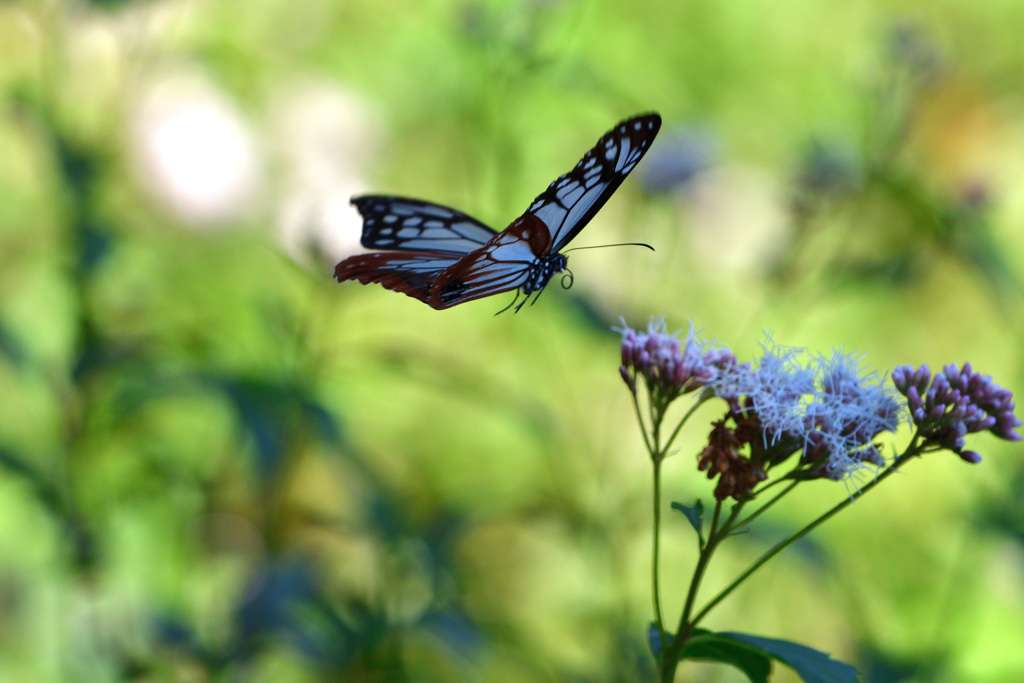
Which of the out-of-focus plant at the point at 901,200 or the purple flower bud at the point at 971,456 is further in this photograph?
the out-of-focus plant at the point at 901,200

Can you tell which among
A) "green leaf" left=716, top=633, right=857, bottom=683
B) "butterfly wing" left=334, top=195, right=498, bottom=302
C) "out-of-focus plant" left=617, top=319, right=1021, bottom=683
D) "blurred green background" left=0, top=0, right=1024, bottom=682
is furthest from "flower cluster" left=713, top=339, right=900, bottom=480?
"blurred green background" left=0, top=0, right=1024, bottom=682

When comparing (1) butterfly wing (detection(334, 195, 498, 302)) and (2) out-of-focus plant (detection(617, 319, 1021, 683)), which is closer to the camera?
(2) out-of-focus plant (detection(617, 319, 1021, 683))

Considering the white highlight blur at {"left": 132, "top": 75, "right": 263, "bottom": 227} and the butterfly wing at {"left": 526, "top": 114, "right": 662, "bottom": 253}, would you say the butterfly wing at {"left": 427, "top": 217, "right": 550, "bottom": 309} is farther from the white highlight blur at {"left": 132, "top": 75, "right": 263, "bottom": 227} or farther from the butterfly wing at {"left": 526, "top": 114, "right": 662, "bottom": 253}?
the white highlight blur at {"left": 132, "top": 75, "right": 263, "bottom": 227}

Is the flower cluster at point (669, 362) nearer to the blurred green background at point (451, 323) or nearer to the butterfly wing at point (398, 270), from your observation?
the butterfly wing at point (398, 270)

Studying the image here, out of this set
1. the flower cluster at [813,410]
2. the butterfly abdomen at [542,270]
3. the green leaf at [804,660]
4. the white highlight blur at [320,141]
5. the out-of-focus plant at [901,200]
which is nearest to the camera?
the green leaf at [804,660]

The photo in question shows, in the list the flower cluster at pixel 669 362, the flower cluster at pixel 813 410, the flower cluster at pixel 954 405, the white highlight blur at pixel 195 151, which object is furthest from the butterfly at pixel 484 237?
the white highlight blur at pixel 195 151

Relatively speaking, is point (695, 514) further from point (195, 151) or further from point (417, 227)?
point (195, 151)

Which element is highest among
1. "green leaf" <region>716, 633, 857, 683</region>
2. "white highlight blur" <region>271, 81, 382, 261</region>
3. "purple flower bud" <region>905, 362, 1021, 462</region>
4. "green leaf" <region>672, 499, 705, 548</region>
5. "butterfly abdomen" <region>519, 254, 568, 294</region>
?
"white highlight blur" <region>271, 81, 382, 261</region>

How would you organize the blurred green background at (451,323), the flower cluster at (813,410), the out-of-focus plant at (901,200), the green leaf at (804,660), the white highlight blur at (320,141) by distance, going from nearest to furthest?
the green leaf at (804,660), the flower cluster at (813,410), the blurred green background at (451,323), the out-of-focus plant at (901,200), the white highlight blur at (320,141)
